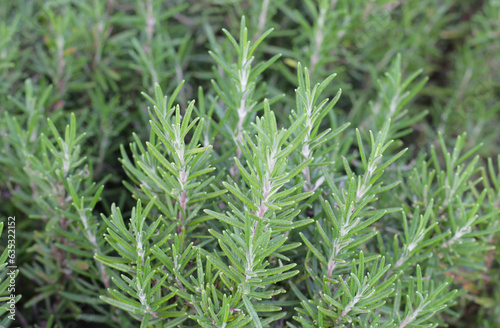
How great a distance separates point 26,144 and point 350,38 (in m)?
0.98

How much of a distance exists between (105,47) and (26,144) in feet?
1.53

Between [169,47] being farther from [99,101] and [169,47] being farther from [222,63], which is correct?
[222,63]

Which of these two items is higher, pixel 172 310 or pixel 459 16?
pixel 459 16

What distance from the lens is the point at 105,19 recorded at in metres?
1.41

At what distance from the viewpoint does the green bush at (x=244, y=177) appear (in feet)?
2.57

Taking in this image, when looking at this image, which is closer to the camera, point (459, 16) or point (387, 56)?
point (387, 56)

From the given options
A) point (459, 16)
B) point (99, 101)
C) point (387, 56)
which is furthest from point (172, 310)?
point (459, 16)

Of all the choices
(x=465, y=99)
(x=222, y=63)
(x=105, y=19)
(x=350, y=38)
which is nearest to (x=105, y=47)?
(x=105, y=19)

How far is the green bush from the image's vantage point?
2.57 ft

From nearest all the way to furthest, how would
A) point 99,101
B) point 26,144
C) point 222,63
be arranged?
1. point 222,63
2. point 26,144
3. point 99,101

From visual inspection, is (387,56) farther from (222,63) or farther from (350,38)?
(222,63)

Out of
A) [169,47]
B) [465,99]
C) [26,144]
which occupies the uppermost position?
[169,47]

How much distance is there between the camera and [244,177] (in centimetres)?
76

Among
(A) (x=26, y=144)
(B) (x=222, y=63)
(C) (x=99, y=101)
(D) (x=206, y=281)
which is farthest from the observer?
(C) (x=99, y=101)
